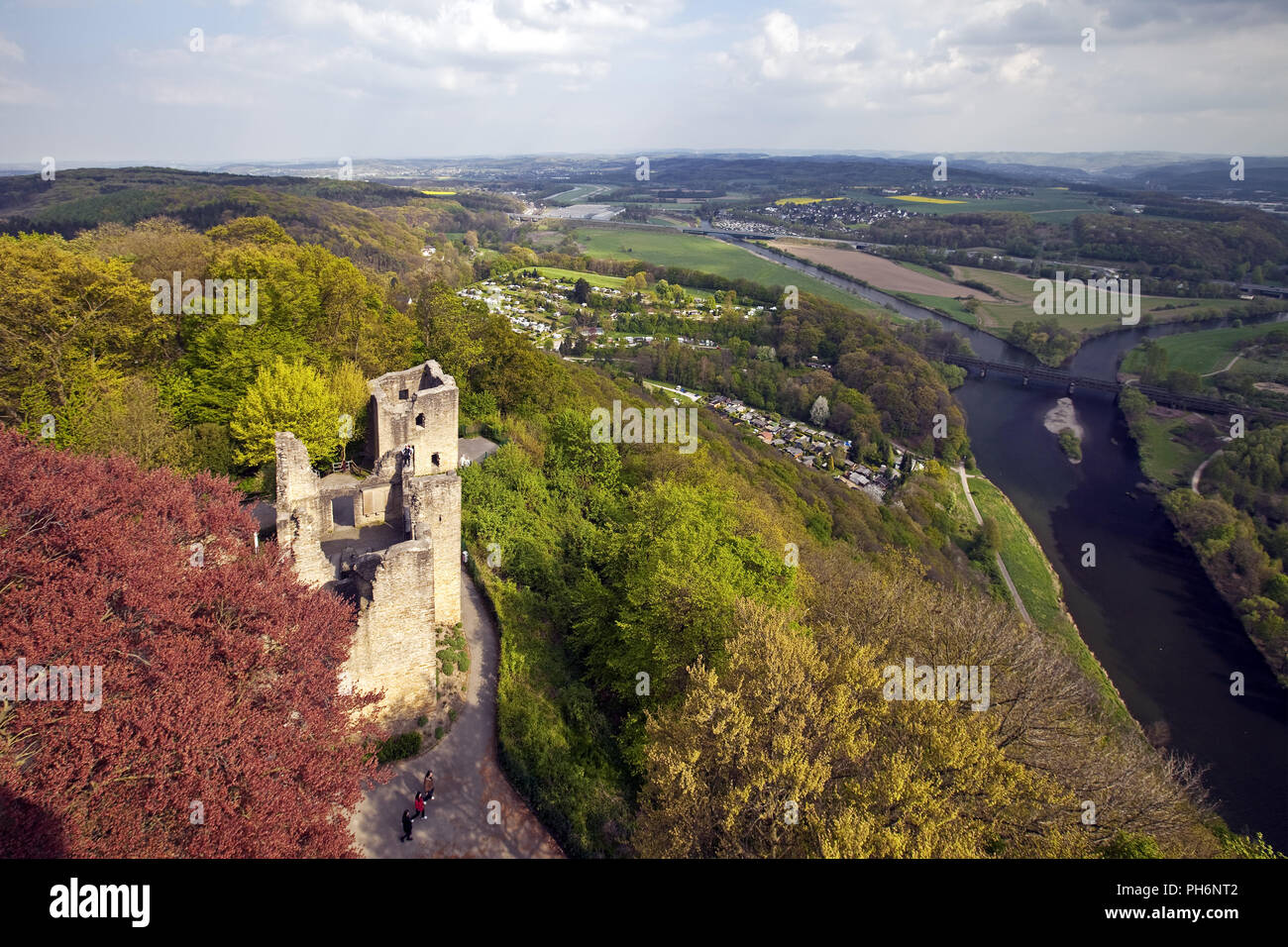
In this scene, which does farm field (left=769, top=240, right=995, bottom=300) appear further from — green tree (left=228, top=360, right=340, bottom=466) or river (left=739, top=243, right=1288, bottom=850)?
green tree (left=228, top=360, right=340, bottom=466)

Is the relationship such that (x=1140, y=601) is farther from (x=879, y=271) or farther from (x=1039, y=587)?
(x=879, y=271)

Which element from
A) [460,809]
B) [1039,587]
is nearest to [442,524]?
[460,809]

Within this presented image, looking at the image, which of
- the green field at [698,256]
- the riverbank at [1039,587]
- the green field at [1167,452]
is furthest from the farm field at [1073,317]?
the riverbank at [1039,587]

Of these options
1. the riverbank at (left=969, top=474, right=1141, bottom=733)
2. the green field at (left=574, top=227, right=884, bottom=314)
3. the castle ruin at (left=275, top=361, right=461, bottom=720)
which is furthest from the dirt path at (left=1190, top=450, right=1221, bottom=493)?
the castle ruin at (left=275, top=361, right=461, bottom=720)

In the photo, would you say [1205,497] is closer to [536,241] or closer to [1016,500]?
[1016,500]

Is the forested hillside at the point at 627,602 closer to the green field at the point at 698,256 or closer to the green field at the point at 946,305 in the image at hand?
the green field at the point at 946,305
